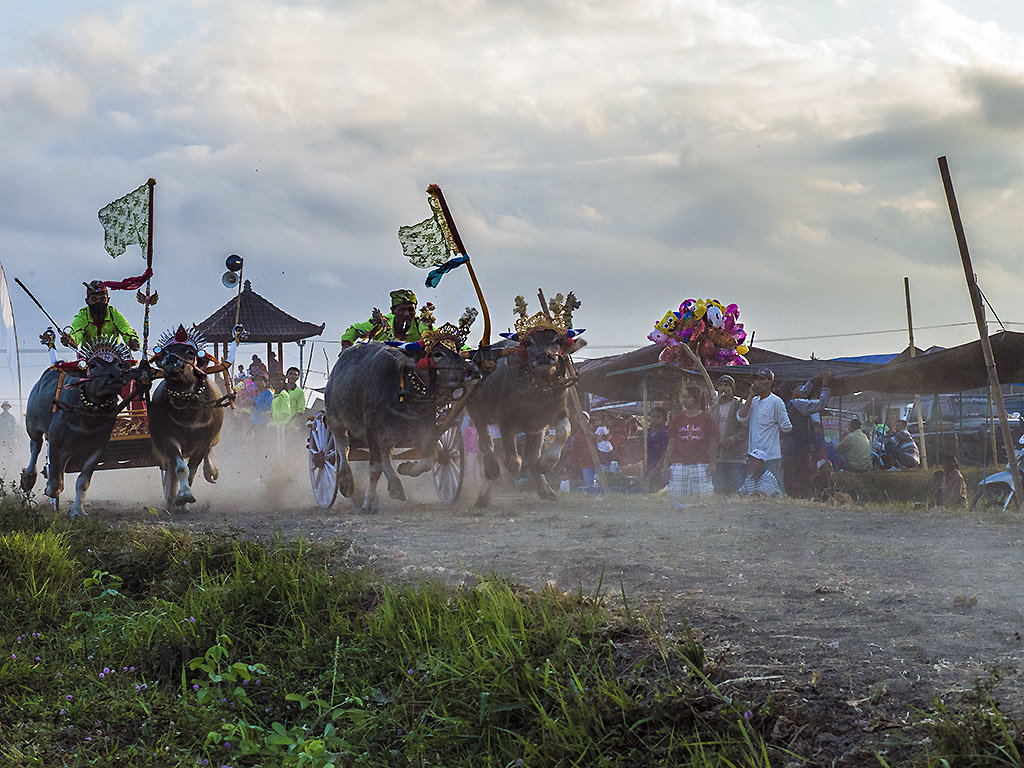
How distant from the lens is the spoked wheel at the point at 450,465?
1182 centimetres

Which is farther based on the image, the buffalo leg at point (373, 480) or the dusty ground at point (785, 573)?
the buffalo leg at point (373, 480)

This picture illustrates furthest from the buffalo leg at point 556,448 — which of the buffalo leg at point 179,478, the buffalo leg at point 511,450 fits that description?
the buffalo leg at point 179,478

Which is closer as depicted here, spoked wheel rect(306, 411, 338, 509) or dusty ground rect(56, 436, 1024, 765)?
dusty ground rect(56, 436, 1024, 765)

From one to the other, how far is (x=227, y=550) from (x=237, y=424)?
38.8 feet

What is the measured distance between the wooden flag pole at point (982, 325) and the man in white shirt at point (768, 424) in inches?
95.7

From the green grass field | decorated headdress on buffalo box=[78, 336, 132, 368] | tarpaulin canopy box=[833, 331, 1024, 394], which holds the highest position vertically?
decorated headdress on buffalo box=[78, 336, 132, 368]

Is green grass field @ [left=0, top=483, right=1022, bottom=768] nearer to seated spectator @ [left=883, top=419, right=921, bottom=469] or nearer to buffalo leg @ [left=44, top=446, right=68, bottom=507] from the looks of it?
buffalo leg @ [left=44, top=446, right=68, bottom=507]

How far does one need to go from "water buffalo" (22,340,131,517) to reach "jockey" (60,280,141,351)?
1.64 feet

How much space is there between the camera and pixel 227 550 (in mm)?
7621

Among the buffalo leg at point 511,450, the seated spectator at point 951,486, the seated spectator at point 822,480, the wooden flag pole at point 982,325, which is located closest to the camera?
the wooden flag pole at point 982,325

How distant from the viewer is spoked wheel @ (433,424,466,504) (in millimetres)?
11820

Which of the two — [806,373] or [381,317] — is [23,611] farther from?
[806,373]

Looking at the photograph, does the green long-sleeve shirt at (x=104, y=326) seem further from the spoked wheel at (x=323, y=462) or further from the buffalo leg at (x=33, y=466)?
the spoked wheel at (x=323, y=462)

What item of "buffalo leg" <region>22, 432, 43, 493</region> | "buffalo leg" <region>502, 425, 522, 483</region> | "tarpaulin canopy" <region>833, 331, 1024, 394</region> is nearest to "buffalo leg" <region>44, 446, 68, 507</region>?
"buffalo leg" <region>22, 432, 43, 493</region>
